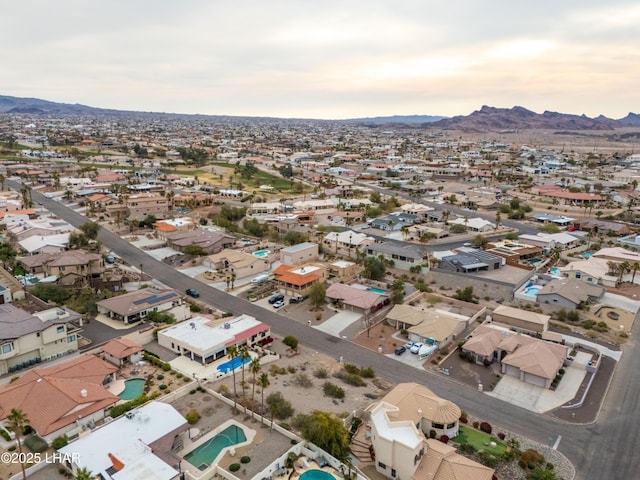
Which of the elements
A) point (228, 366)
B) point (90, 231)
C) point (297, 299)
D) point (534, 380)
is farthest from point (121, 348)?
point (90, 231)

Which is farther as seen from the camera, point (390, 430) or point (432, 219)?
point (432, 219)

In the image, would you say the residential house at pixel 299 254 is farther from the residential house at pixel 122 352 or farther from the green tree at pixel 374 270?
the residential house at pixel 122 352

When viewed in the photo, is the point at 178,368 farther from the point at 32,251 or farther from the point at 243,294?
the point at 32,251

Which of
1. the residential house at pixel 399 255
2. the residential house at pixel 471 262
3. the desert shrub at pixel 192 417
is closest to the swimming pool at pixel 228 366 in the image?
the desert shrub at pixel 192 417

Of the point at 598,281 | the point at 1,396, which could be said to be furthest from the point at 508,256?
the point at 1,396

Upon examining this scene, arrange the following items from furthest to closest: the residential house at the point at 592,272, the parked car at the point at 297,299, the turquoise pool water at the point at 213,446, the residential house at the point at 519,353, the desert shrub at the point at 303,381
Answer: the residential house at the point at 592,272
the parked car at the point at 297,299
the residential house at the point at 519,353
the desert shrub at the point at 303,381
the turquoise pool water at the point at 213,446

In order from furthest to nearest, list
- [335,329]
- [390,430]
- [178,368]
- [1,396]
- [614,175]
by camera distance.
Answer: [614,175], [335,329], [178,368], [1,396], [390,430]

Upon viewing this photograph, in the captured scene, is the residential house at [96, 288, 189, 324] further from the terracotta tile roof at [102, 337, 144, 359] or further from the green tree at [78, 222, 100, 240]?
the green tree at [78, 222, 100, 240]
